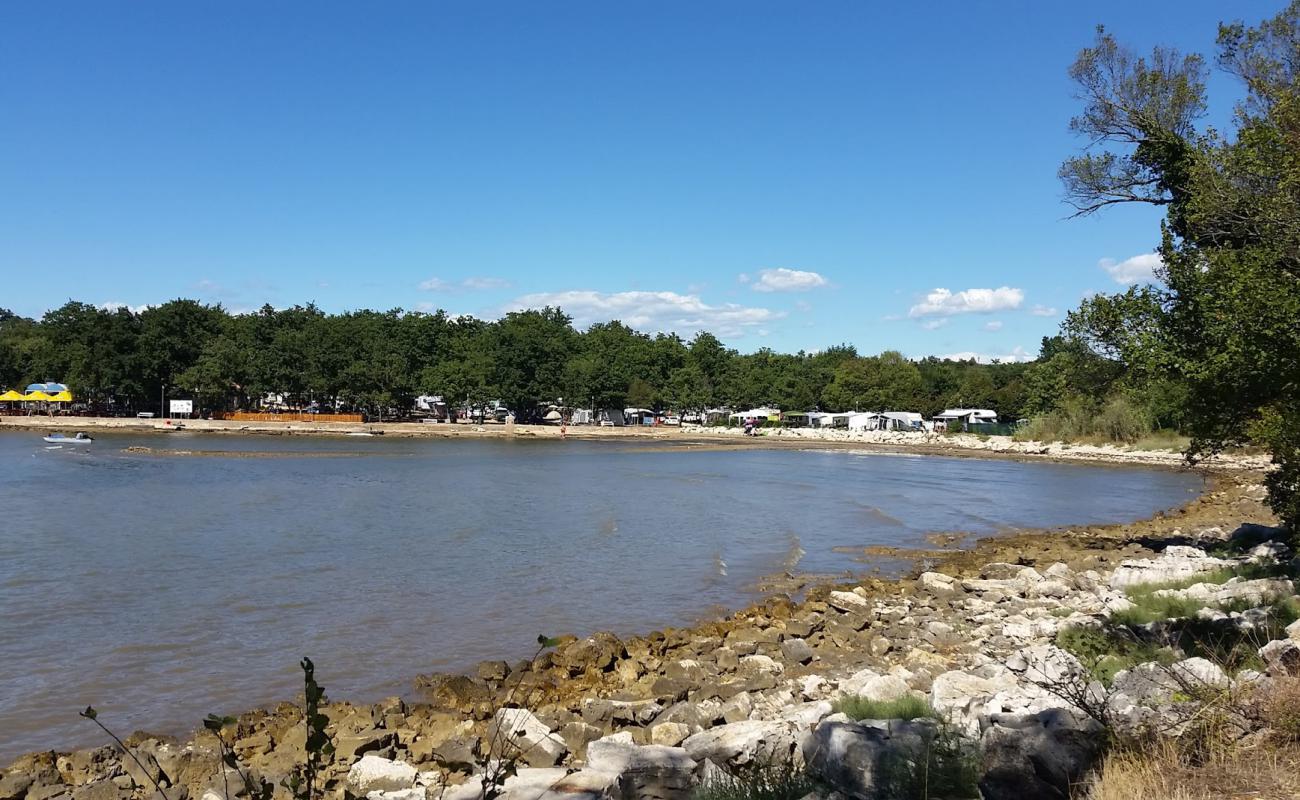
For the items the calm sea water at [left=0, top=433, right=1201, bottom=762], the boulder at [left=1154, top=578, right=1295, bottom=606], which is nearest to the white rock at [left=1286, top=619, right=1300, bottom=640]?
the boulder at [left=1154, top=578, right=1295, bottom=606]

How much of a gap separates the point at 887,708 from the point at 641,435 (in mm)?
103586

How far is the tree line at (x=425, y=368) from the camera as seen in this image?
106 metres

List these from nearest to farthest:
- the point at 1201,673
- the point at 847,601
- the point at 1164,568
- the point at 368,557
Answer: the point at 1201,673, the point at 847,601, the point at 1164,568, the point at 368,557

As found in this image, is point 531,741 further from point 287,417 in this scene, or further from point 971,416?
point 971,416

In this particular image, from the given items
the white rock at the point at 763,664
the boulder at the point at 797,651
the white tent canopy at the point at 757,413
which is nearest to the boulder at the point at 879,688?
the white rock at the point at 763,664

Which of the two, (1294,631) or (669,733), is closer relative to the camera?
(1294,631)

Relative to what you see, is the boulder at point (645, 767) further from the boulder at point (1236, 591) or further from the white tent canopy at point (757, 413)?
the white tent canopy at point (757, 413)

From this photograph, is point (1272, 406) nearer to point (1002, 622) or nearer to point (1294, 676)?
point (1002, 622)

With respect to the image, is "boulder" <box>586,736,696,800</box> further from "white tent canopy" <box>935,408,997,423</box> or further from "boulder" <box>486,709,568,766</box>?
"white tent canopy" <box>935,408,997,423</box>

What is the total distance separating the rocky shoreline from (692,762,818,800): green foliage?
188 millimetres

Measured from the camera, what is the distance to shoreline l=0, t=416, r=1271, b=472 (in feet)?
279

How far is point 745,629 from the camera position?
1462cm

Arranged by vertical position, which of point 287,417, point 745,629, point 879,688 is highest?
point 287,417

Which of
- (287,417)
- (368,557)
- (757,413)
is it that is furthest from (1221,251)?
(757,413)
